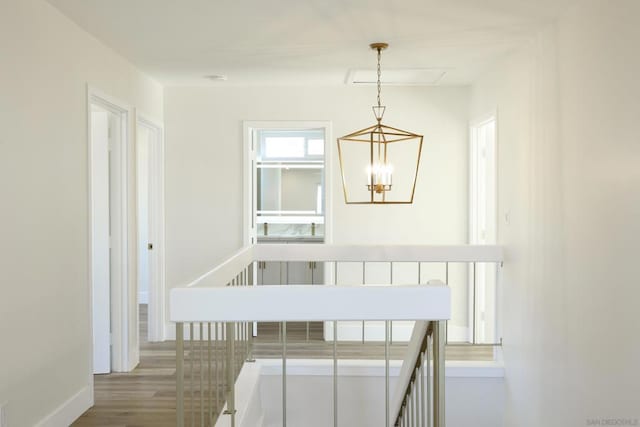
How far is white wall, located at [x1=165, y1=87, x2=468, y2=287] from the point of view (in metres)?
5.59

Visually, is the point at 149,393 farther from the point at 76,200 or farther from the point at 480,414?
the point at 480,414

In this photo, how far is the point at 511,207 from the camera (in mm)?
4305

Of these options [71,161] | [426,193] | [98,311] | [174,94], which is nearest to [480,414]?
[426,193]

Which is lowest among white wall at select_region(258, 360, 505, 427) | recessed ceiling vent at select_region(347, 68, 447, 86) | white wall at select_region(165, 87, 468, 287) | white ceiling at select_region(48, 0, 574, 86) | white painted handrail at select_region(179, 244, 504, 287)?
white wall at select_region(258, 360, 505, 427)

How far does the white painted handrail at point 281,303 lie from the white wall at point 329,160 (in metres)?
3.76

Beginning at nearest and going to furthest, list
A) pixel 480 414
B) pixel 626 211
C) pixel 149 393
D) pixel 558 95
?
pixel 626 211 < pixel 558 95 < pixel 149 393 < pixel 480 414

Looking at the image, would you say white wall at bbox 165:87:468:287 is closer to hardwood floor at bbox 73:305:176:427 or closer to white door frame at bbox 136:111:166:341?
white door frame at bbox 136:111:166:341

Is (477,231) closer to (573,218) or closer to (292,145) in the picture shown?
(573,218)

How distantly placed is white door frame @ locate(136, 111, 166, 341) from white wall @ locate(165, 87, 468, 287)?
0.33 ft

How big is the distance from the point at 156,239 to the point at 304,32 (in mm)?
2662

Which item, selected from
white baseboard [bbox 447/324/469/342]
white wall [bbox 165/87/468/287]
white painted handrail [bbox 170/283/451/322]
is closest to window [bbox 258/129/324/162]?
white wall [bbox 165/87/468/287]

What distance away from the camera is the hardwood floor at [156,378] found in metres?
3.55

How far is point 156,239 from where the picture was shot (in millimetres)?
5527

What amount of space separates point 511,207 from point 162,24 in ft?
8.89
